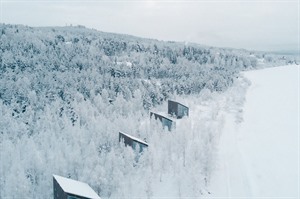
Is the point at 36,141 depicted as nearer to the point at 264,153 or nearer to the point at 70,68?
the point at 264,153

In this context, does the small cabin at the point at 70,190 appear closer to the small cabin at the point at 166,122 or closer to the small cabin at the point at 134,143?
the small cabin at the point at 134,143

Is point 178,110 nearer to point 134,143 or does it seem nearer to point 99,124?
point 99,124

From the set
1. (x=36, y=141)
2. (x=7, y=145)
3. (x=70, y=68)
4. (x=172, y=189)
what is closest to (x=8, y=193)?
(x=7, y=145)

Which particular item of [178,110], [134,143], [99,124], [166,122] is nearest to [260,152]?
[166,122]

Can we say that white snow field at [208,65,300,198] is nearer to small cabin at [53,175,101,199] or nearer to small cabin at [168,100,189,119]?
small cabin at [168,100,189,119]

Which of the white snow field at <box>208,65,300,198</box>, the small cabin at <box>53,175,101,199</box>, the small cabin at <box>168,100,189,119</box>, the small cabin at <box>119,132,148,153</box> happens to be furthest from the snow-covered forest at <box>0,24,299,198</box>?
the small cabin at <box>53,175,101,199</box>

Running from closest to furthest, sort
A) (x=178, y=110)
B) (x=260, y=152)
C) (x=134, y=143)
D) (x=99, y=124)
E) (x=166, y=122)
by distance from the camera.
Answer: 1. (x=134, y=143)
2. (x=260, y=152)
3. (x=99, y=124)
4. (x=166, y=122)
5. (x=178, y=110)

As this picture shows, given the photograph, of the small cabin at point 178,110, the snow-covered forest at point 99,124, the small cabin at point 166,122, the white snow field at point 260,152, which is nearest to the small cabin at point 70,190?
the snow-covered forest at point 99,124
